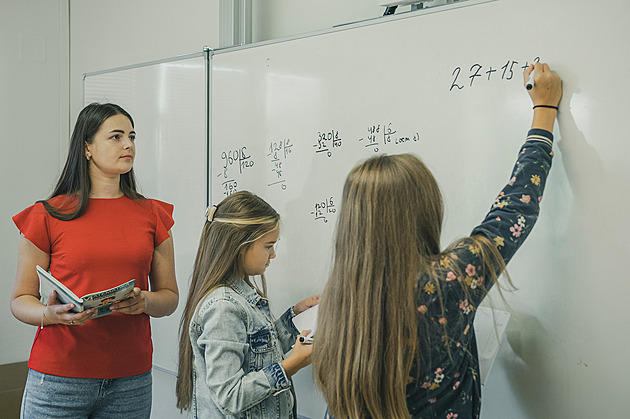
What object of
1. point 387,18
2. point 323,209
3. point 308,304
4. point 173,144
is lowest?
point 308,304

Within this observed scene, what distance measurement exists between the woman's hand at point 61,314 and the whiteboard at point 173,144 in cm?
74

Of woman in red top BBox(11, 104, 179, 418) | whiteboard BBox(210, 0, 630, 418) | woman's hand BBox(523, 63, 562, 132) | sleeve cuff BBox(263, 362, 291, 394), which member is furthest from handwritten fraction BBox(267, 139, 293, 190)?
woman's hand BBox(523, 63, 562, 132)

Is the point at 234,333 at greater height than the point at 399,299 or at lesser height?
lesser

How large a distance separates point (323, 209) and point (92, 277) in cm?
69

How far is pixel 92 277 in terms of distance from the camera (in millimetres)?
1658

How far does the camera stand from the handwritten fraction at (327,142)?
178cm

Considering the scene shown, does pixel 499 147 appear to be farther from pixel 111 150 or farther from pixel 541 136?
pixel 111 150

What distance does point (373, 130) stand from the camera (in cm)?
169

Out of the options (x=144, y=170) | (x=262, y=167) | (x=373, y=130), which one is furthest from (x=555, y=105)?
(x=144, y=170)

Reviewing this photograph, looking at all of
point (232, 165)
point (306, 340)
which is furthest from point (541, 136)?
point (232, 165)

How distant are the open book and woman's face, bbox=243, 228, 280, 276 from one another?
0.92ft

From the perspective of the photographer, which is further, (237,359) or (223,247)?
(223,247)

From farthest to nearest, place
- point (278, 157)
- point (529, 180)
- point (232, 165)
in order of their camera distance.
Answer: point (232, 165) < point (278, 157) < point (529, 180)

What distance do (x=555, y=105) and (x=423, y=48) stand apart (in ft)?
Answer: 1.28
